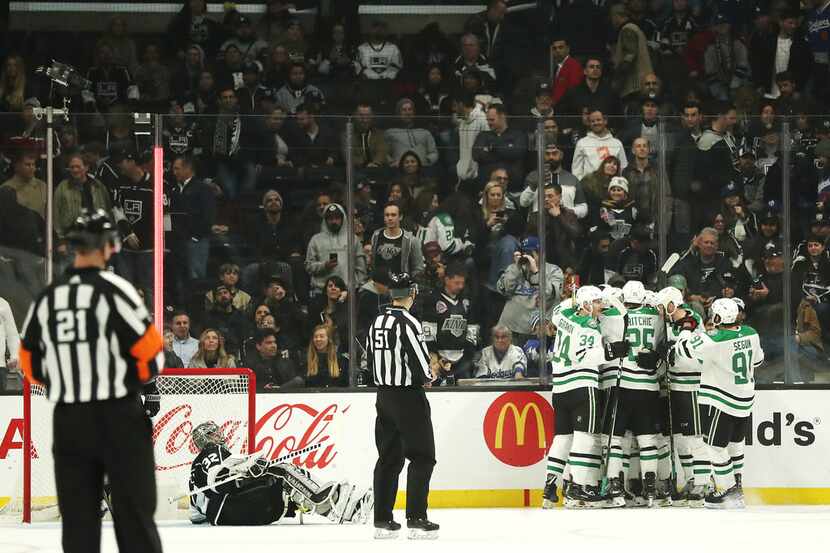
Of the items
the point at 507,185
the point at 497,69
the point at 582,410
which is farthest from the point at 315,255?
the point at 497,69

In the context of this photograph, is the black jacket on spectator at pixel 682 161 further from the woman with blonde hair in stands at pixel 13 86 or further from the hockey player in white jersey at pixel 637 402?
the woman with blonde hair in stands at pixel 13 86

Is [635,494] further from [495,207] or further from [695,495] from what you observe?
[495,207]

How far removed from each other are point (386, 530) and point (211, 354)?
7.18ft

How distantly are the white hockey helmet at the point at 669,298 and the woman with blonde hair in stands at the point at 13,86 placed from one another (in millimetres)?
6075

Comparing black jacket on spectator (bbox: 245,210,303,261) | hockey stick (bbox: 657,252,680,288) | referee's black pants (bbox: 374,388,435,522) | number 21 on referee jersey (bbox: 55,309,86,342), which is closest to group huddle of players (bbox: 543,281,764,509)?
hockey stick (bbox: 657,252,680,288)

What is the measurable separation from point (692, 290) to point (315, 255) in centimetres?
270

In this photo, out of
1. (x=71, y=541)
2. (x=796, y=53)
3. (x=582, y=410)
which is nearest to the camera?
(x=71, y=541)

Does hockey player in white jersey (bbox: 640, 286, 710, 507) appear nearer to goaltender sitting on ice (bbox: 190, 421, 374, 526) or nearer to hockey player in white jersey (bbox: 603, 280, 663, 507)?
hockey player in white jersey (bbox: 603, 280, 663, 507)

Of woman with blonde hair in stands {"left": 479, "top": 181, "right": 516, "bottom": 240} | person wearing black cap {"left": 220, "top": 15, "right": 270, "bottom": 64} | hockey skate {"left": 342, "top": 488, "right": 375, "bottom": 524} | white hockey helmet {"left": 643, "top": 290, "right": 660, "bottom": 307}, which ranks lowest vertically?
hockey skate {"left": 342, "top": 488, "right": 375, "bottom": 524}

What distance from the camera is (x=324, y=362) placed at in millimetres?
9992

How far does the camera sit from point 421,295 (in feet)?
33.0

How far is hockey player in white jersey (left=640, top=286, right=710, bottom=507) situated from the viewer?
1002 centimetres

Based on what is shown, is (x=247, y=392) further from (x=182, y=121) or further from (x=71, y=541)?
(x=71, y=541)

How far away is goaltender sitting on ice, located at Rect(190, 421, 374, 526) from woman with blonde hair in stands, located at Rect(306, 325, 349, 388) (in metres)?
1.16
